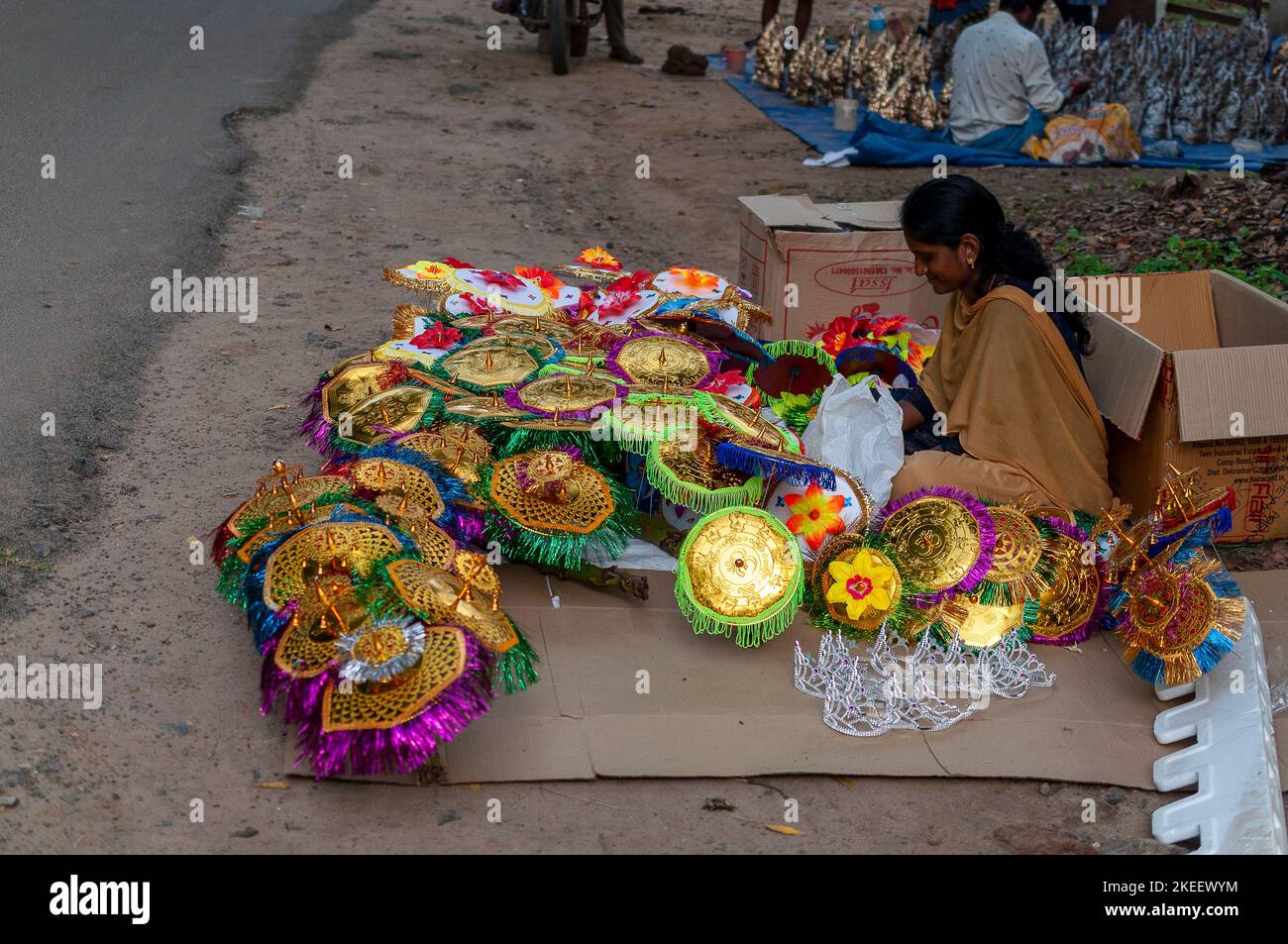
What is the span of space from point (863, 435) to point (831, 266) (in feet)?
3.61

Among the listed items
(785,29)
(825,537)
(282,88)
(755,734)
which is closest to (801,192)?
(785,29)

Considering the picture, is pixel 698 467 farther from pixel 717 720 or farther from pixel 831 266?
pixel 831 266

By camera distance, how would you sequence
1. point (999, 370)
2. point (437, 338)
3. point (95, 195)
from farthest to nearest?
point (95, 195)
point (437, 338)
point (999, 370)

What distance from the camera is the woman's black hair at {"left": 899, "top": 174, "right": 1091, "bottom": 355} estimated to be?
3.09 meters

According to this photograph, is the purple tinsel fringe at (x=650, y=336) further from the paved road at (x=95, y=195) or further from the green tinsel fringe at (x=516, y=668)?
the paved road at (x=95, y=195)

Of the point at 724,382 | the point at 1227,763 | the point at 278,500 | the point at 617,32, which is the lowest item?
the point at 1227,763

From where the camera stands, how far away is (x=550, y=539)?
9.62 ft

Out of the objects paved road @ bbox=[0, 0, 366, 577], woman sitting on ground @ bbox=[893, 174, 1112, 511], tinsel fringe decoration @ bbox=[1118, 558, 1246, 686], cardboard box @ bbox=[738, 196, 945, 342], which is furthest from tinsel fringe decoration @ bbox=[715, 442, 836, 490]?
paved road @ bbox=[0, 0, 366, 577]

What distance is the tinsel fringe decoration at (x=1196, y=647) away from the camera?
2729mm

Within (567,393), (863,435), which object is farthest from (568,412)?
(863,435)

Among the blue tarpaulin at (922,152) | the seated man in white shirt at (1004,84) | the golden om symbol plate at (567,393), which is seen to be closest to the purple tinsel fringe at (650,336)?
the golden om symbol plate at (567,393)

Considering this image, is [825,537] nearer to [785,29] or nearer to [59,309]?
[59,309]

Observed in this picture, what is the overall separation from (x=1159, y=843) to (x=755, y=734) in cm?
84

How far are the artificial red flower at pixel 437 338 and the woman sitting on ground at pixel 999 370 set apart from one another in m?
1.40
